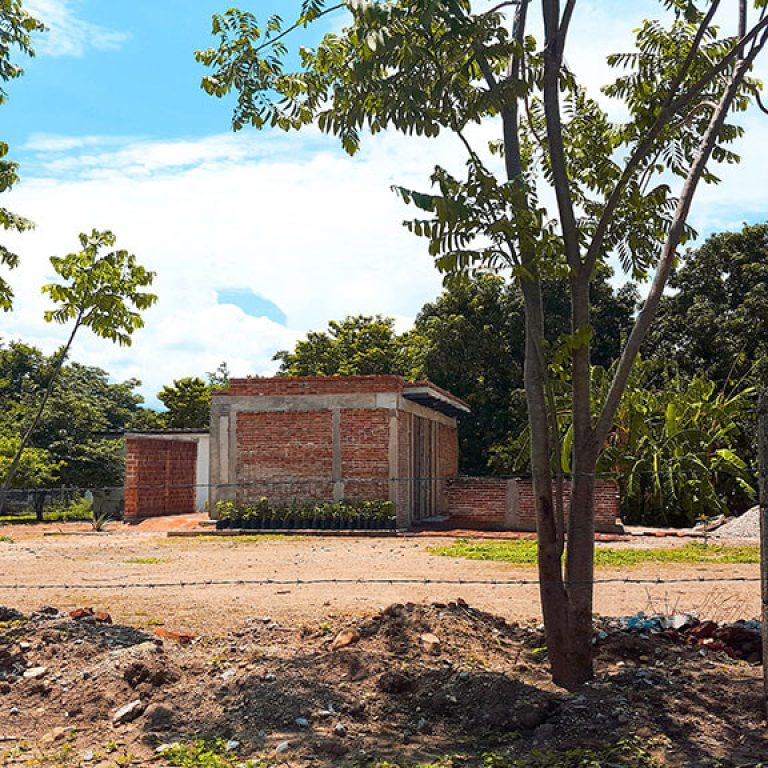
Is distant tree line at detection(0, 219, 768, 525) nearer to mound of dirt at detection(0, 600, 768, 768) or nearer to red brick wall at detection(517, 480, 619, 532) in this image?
red brick wall at detection(517, 480, 619, 532)

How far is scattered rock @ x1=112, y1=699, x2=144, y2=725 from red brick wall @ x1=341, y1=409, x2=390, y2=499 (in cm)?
1597

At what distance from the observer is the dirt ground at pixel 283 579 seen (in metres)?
9.66

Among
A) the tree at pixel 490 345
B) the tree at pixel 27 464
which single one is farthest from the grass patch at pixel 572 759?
the tree at pixel 490 345

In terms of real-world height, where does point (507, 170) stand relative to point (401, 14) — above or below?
below

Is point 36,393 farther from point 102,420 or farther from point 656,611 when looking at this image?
point 656,611

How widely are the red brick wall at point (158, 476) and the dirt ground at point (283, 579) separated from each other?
5445mm

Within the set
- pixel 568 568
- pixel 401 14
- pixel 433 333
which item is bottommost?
pixel 568 568

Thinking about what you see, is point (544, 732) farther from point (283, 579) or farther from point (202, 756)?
point (283, 579)

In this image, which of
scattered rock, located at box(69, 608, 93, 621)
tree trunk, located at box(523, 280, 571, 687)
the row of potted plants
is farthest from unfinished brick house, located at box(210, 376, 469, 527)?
tree trunk, located at box(523, 280, 571, 687)

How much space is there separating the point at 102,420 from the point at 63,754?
2637cm

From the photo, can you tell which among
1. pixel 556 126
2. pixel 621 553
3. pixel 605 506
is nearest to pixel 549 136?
pixel 556 126

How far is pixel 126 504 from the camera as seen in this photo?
83.4 feet

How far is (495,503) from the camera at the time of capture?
21719mm

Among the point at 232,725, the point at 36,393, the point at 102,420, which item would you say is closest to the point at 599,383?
the point at 102,420
